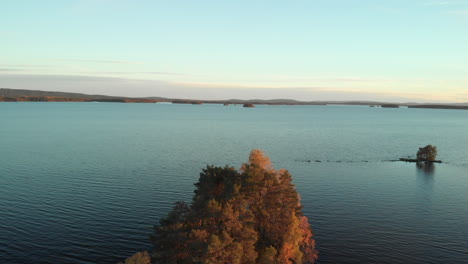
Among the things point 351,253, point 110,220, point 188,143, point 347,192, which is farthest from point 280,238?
point 188,143

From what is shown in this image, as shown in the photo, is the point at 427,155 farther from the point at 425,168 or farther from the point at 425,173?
the point at 425,173

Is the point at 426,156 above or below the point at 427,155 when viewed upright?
below

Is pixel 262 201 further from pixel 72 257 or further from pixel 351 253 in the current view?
pixel 72 257

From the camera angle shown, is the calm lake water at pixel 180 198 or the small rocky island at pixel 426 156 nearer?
the calm lake water at pixel 180 198

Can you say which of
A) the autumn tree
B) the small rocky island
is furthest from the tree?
the autumn tree

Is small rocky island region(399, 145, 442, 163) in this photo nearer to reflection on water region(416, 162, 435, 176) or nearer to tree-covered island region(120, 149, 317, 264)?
reflection on water region(416, 162, 435, 176)

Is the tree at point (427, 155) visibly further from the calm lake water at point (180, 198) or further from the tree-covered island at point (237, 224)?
the tree-covered island at point (237, 224)

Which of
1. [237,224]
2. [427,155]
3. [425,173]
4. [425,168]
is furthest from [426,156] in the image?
[237,224]

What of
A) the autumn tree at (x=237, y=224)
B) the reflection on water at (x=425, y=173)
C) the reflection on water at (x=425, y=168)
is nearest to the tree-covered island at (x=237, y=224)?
the autumn tree at (x=237, y=224)
